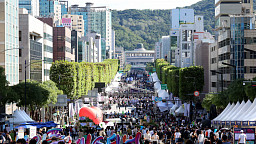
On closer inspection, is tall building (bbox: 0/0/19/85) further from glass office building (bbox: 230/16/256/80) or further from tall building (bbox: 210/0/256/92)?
glass office building (bbox: 230/16/256/80)

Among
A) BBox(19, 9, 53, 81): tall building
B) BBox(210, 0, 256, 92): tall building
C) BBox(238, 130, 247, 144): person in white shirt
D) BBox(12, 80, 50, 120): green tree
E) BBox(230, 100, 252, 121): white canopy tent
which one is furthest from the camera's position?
BBox(19, 9, 53, 81): tall building

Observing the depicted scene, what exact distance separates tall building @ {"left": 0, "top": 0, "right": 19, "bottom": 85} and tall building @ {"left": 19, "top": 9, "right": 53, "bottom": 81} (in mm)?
6530

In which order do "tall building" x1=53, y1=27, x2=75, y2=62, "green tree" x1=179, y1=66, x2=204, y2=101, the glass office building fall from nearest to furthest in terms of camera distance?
the glass office building
"green tree" x1=179, y1=66, x2=204, y2=101
"tall building" x1=53, y1=27, x2=75, y2=62

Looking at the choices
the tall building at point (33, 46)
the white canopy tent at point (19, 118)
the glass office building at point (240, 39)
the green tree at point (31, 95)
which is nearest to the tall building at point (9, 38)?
the green tree at point (31, 95)

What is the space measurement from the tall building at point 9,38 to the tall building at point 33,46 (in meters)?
6.53

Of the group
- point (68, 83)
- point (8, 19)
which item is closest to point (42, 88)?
point (8, 19)

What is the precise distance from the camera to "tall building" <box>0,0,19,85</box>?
2640 inches

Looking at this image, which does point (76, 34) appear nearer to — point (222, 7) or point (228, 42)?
point (222, 7)

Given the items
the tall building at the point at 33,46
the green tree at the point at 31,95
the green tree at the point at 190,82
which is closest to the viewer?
the green tree at the point at 31,95

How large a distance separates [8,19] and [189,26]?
428 feet

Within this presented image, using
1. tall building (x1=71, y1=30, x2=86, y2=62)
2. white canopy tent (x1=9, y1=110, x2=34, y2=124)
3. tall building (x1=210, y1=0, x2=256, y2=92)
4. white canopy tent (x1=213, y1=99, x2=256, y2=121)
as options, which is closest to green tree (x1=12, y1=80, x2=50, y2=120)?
white canopy tent (x1=9, y1=110, x2=34, y2=124)

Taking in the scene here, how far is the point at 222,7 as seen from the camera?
11269cm

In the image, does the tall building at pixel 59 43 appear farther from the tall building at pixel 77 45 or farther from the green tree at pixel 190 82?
the green tree at pixel 190 82

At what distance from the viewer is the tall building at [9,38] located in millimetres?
67062
